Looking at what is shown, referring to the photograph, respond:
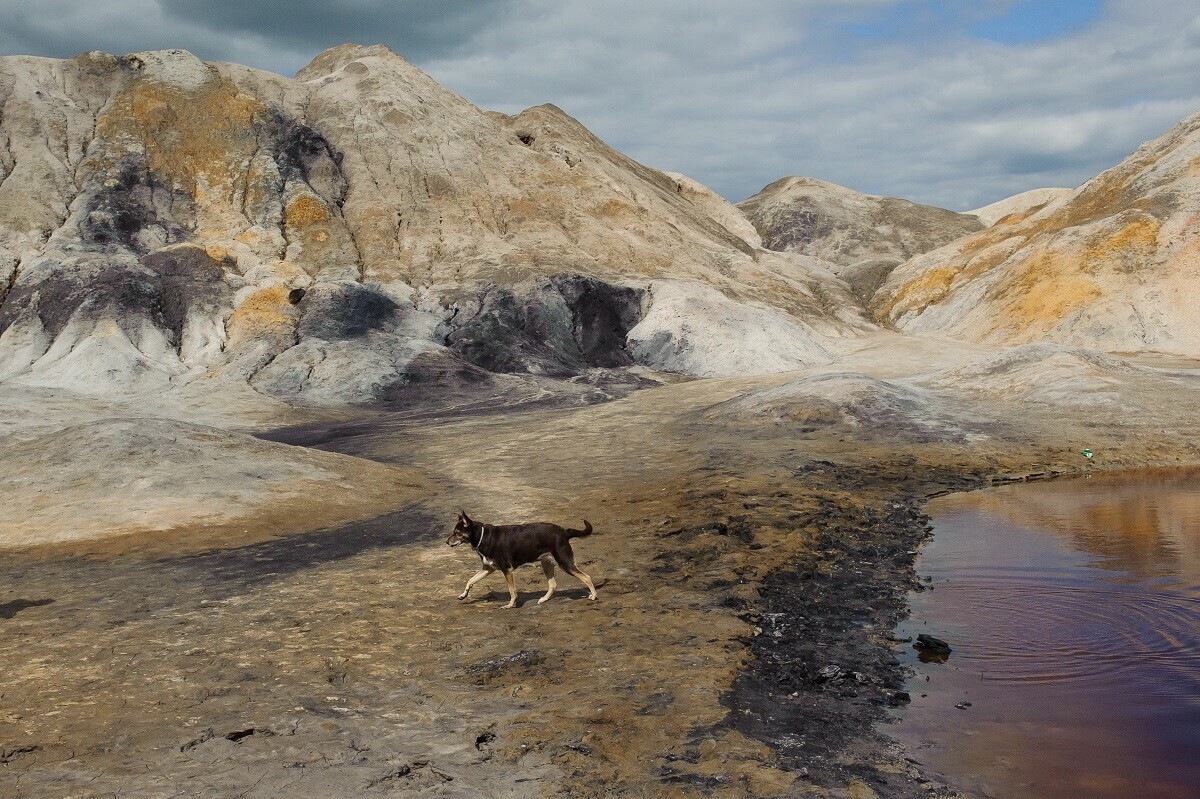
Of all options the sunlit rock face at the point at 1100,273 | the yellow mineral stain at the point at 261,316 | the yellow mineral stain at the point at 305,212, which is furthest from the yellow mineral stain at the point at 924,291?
the yellow mineral stain at the point at 261,316

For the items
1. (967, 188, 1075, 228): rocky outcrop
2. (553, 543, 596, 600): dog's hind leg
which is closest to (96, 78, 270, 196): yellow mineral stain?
(553, 543, 596, 600): dog's hind leg

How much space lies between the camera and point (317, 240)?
2630 inches

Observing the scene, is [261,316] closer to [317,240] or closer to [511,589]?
[317,240]

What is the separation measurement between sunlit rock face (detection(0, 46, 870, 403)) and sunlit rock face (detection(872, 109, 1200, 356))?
906 centimetres

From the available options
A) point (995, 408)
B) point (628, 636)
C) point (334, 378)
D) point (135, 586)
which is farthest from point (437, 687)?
point (334, 378)

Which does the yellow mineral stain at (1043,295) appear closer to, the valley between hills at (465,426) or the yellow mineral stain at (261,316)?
the valley between hills at (465,426)

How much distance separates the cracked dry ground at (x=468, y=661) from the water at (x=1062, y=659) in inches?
26.8

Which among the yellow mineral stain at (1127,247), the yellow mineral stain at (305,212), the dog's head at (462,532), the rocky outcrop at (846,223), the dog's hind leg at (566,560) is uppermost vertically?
the rocky outcrop at (846,223)

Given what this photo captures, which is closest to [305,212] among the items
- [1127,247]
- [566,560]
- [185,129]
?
[185,129]

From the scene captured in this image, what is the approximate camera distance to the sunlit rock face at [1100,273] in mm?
54250

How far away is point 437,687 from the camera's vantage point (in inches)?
419

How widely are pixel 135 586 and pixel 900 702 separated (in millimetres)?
12649

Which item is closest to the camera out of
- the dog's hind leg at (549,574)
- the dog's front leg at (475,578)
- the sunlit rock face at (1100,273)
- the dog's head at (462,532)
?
the dog's head at (462,532)

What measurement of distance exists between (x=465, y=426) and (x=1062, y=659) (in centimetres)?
2992
